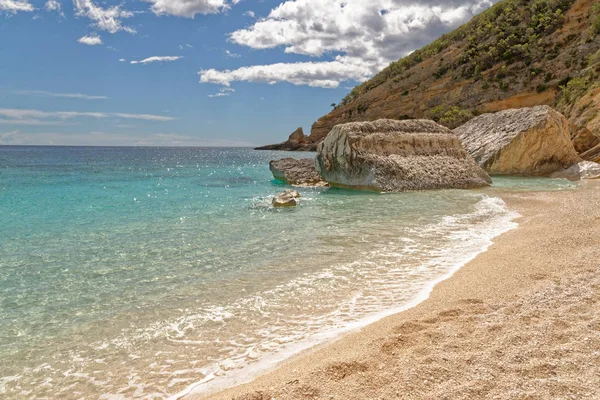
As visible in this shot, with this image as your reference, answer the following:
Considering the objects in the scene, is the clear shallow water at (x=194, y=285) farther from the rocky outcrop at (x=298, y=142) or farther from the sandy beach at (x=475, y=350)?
the rocky outcrop at (x=298, y=142)

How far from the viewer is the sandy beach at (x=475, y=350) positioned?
2.93 meters

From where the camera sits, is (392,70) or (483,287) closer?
(483,287)

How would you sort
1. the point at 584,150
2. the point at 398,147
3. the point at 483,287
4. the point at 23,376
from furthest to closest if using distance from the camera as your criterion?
the point at 584,150, the point at 398,147, the point at 483,287, the point at 23,376

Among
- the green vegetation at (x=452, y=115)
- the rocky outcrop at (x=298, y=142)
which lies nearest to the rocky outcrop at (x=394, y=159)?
the green vegetation at (x=452, y=115)

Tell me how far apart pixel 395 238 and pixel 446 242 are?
43.8 inches

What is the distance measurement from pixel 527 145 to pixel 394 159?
A: 11.3 metres

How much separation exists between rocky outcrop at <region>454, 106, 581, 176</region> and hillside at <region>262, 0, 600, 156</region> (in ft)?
25.3

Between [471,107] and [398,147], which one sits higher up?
[471,107]

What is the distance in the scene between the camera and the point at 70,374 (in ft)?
12.7

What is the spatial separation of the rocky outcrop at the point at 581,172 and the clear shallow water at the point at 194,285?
14766 millimetres

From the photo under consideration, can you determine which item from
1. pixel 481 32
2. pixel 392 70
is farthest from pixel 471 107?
pixel 392 70

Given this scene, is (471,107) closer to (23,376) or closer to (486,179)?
(486,179)

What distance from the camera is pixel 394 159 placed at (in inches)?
786

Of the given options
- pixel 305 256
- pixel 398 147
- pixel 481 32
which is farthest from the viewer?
pixel 481 32
